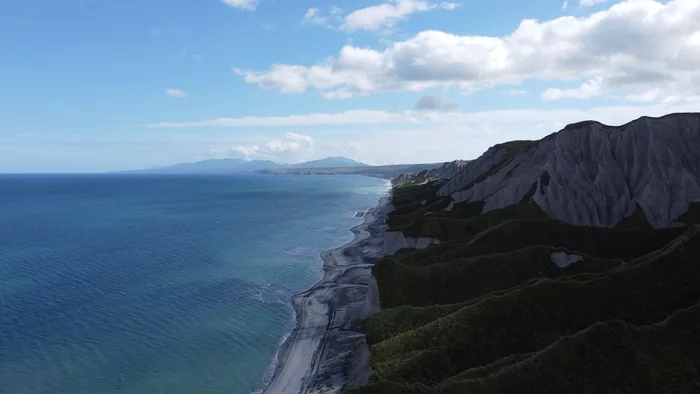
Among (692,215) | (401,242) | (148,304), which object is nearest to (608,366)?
(148,304)

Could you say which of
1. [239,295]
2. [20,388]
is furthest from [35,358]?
[239,295]

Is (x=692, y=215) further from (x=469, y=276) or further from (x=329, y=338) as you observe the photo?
(x=329, y=338)

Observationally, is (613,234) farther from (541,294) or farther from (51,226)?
(51,226)

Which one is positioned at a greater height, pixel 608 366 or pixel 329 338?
pixel 608 366

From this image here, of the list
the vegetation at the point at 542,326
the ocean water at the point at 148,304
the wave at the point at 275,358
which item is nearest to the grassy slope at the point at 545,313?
the vegetation at the point at 542,326

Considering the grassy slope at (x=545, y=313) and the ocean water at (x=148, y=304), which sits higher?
the grassy slope at (x=545, y=313)

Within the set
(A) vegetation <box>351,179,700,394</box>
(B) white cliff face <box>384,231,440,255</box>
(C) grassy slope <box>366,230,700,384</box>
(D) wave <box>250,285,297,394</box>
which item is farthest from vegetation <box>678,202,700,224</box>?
(D) wave <box>250,285,297,394</box>

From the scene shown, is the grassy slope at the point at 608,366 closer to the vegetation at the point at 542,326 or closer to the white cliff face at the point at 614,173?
the vegetation at the point at 542,326
